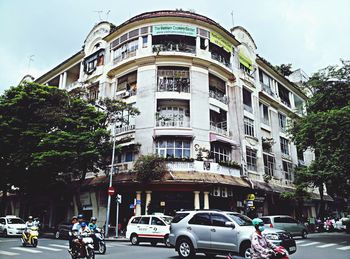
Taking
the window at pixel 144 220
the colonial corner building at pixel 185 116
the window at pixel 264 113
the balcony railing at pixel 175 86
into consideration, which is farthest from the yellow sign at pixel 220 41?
the window at pixel 144 220

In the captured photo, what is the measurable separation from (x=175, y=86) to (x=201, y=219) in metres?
15.4

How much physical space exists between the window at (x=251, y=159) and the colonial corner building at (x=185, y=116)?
0.09 m

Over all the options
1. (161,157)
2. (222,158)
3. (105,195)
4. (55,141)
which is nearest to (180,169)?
(161,157)

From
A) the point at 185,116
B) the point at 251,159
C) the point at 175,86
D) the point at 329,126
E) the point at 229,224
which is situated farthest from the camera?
the point at 251,159

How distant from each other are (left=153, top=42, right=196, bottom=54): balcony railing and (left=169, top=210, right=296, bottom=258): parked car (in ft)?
55.8

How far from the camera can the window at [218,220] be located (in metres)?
9.59

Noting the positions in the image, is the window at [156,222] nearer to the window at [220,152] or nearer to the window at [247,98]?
the window at [220,152]

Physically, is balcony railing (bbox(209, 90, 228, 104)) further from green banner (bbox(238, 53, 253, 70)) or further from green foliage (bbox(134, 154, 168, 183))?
green foliage (bbox(134, 154, 168, 183))

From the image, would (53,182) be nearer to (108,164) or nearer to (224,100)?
(108,164)

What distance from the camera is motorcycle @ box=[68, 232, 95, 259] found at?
910cm

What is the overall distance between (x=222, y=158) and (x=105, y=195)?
32.4 ft

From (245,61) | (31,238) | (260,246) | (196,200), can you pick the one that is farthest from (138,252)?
(245,61)

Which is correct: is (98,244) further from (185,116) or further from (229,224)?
(185,116)

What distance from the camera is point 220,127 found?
86.0 feet
